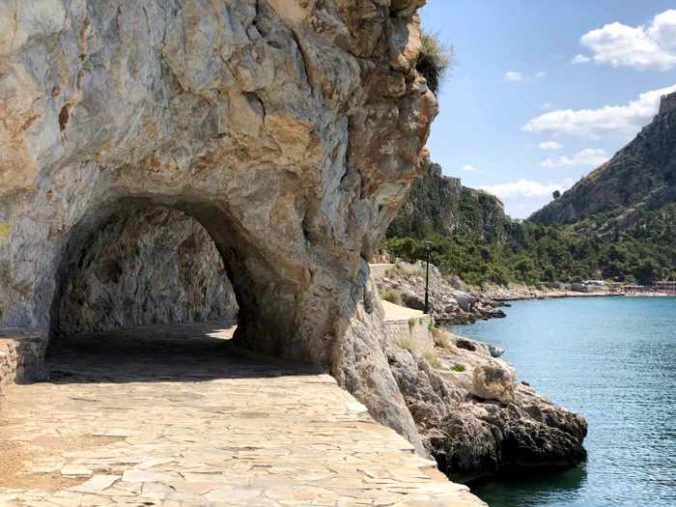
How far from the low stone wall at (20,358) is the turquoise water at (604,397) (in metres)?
12.2

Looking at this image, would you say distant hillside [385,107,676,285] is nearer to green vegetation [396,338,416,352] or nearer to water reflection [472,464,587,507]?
green vegetation [396,338,416,352]

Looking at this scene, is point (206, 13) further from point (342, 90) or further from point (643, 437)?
point (643, 437)

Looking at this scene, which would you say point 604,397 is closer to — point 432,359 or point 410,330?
point 432,359

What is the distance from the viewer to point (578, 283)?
129125 millimetres

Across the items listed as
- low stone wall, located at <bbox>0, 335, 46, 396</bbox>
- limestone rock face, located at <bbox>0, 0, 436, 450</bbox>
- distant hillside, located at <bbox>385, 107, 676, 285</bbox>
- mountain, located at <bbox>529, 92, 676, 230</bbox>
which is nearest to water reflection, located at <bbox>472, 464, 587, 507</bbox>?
limestone rock face, located at <bbox>0, 0, 436, 450</bbox>

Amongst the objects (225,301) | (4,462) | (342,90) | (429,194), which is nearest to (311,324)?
(342,90)

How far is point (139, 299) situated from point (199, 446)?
15.2m

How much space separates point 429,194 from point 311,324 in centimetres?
9149

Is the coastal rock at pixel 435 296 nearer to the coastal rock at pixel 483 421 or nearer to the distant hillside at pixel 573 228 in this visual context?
the distant hillside at pixel 573 228

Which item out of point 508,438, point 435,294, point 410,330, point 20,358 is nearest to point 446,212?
point 435,294

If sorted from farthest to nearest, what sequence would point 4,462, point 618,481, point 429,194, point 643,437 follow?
point 429,194 → point 643,437 → point 618,481 → point 4,462

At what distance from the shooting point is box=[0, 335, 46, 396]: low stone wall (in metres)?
9.19

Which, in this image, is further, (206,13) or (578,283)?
(578,283)

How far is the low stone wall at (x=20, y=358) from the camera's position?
362 inches
